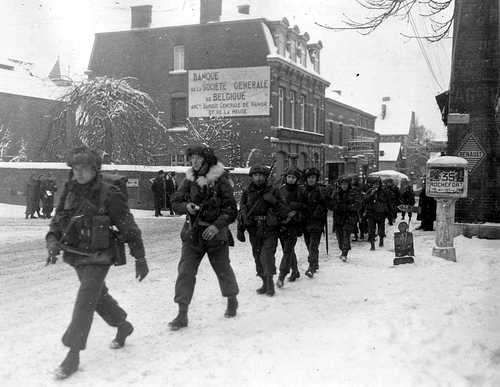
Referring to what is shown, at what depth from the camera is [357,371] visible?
4.62m

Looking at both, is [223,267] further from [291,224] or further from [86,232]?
[291,224]

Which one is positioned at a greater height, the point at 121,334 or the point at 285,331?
the point at 121,334

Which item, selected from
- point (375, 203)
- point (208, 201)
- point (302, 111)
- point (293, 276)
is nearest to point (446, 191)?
point (375, 203)

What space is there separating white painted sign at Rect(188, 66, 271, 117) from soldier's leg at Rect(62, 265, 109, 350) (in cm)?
2670

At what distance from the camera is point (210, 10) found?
32406 mm

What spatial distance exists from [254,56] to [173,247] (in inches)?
810

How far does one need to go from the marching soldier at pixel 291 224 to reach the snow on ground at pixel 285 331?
0.32m

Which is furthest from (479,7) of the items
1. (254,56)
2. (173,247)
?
(254,56)

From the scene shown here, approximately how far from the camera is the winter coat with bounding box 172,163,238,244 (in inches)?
230

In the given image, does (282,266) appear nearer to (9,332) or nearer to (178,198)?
(178,198)

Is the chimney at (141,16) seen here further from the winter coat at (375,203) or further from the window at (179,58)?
the winter coat at (375,203)

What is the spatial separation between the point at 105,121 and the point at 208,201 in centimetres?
2023

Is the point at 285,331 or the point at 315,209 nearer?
the point at 285,331

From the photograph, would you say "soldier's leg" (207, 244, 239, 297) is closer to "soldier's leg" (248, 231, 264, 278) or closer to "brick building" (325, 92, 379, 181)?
"soldier's leg" (248, 231, 264, 278)
